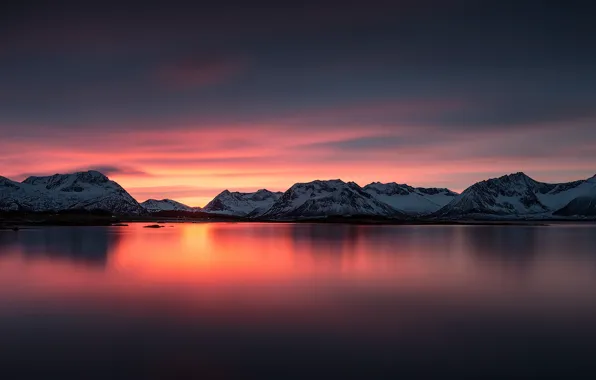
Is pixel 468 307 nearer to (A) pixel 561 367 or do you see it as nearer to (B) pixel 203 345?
(A) pixel 561 367

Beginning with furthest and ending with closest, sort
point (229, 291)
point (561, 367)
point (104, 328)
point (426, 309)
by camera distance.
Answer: point (229, 291) < point (426, 309) < point (104, 328) < point (561, 367)

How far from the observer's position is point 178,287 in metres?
35.6

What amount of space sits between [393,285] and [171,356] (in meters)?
22.5

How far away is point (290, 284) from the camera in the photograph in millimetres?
37531

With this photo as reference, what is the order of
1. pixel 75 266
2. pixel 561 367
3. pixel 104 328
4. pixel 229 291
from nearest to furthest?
pixel 561 367, pixel 104 328, pixel 229 291, pixel 75 266

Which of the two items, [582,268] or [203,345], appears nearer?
[203,345]

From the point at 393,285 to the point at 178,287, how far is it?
16142mm

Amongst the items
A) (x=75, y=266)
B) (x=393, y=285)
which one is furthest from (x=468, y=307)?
(x=75, y=266)

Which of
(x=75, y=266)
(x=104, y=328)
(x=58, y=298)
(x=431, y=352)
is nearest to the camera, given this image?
(x=431, y=352)

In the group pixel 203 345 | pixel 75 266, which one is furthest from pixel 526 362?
pixel 75 266

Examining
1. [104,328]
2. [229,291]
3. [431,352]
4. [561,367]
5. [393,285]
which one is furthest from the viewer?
[393,285]

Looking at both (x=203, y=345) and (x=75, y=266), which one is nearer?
(x=203, y=345)

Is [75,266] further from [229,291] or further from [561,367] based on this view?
[561,367]

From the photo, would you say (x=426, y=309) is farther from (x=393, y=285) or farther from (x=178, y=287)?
(x=178, y=287)
